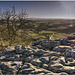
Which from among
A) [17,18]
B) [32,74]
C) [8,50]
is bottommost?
[32,74]

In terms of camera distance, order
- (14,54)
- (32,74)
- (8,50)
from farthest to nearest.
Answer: (8,50)
(14,54)
(32,74)

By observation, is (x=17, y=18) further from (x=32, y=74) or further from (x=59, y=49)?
(x=32, y=74)

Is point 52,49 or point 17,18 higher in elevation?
point 17,18

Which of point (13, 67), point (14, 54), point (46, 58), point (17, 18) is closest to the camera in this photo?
point (13, 67)

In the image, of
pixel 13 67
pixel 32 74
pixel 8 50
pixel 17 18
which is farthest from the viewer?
pixel 17 18

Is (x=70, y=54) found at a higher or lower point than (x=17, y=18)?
lower

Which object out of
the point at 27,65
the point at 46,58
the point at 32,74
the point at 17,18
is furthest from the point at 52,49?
the point at 17,18

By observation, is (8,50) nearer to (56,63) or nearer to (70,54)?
(56,63)

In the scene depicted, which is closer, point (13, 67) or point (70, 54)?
point (13, 67)

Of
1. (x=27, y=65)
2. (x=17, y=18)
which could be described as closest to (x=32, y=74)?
(x=27, y=65)
